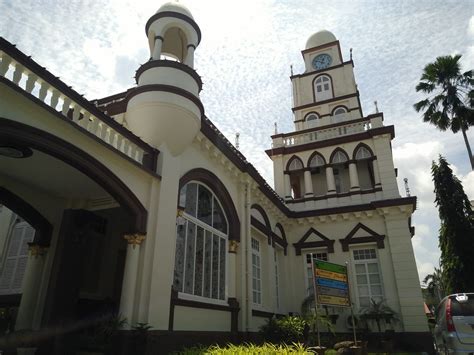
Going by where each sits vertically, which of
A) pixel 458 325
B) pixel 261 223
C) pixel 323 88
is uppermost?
pixel 323 88

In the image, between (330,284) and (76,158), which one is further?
(330,284)

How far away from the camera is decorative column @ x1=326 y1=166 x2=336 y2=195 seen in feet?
58.0

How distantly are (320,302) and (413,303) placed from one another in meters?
8.77

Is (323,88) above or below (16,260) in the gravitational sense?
above

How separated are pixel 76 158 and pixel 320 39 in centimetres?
2035

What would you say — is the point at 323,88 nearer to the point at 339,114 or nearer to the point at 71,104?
the point at 339,114

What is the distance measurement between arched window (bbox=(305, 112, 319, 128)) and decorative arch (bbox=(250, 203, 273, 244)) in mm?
7884

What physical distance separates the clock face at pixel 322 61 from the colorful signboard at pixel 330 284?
16332mm

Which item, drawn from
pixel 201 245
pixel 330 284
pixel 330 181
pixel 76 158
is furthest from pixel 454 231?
pixel 76 158

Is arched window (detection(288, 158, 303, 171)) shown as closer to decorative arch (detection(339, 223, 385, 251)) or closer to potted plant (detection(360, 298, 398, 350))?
decorative arch (detection(339, 223, 385, 251))

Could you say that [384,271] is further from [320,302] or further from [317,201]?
[320,302]

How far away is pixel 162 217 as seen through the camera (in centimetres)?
814

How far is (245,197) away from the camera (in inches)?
506

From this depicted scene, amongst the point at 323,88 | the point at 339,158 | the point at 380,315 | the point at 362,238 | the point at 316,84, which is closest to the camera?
the point at 380,315
